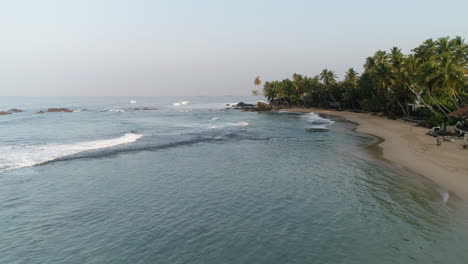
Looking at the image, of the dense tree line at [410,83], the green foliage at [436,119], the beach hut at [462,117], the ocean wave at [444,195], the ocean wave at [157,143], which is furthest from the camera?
the green foliage at [436,119]

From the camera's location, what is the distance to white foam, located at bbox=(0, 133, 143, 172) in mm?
26320

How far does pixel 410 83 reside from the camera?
49.4 metres

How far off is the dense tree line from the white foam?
4027cm

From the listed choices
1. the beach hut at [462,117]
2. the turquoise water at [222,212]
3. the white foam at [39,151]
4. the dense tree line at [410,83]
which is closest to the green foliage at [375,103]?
the dense tree line at [410,83]

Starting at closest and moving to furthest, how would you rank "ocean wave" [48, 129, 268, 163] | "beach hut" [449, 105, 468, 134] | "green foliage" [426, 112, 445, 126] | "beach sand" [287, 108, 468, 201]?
1. "beach sand" [287, 108, 468, 201]
2. "ocean wave" [48, 129, 268, 163]
3. "beach hut" [449, 105, 468, 134]
4. "green foliage" [426, 112, 445, 126]

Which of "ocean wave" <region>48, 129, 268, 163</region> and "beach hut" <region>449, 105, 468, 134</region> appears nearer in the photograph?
"ocean wave" <region>48, 129, 268, 163</region>

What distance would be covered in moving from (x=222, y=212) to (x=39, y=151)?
25.8m

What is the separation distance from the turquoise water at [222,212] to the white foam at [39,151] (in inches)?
14.7

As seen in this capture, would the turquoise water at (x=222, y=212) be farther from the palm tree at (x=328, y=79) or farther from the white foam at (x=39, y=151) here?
the palm tree at (x=328, y=79)

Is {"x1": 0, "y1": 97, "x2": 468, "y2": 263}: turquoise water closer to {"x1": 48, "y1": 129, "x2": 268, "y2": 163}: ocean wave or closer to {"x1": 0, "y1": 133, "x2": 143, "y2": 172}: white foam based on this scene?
{"x1": 0, "y1": 133, "x2": 143, "y2": 172}: white foam

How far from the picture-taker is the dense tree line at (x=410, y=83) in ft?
118

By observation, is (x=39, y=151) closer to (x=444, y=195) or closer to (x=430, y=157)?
(x=444, y=195)

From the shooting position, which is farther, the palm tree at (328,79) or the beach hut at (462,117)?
the palm tree at (328,79)

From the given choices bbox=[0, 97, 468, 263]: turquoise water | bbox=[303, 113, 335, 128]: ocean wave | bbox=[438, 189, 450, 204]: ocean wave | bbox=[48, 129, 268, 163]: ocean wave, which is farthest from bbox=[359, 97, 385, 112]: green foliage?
bbox=[438, 189, 450, 204]: ocean wave
